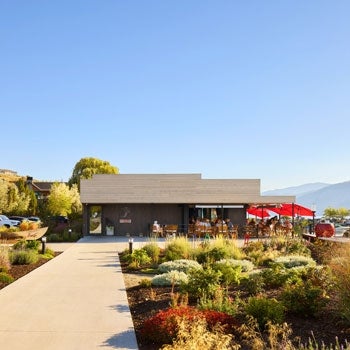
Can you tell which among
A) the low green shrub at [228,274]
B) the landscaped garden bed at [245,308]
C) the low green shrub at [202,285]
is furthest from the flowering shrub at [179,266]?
the low green shrub at [202,285]

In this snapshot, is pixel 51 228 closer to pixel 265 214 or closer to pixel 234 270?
pixel 265 214

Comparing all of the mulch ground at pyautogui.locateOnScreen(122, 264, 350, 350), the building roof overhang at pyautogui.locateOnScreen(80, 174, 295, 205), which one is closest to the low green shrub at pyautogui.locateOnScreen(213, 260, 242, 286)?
the mulch ground at pyautogui.locateOnScreen(122, 264, 350, 350)

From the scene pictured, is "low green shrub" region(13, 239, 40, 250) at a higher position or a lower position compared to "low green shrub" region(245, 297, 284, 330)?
higher

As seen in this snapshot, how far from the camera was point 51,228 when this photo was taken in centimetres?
3034

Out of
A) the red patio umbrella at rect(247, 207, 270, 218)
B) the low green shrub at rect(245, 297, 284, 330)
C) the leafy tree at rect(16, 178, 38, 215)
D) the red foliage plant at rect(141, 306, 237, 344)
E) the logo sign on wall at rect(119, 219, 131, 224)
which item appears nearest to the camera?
the red foliage plant at rect(141, 306, 237, 344)

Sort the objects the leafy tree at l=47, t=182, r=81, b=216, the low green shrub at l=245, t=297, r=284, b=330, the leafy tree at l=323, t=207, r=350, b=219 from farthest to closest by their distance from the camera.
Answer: the leafy tree at l=323, t=207, r=350, b=219, the leafy tree at l=47, t=182, r=81, b=216, the low green shrub at l=245, t=297, r=284, b=330

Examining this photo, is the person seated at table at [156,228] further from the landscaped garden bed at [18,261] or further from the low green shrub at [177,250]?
the low green shrub at [177,250]

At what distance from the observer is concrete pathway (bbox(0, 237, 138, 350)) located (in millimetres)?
6367

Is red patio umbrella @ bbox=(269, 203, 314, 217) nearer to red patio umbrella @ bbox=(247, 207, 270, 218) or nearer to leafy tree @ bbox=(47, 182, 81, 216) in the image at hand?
red patio umbrella @ bbox=(247, 207, 270, 218)

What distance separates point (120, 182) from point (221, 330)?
75.4 feet

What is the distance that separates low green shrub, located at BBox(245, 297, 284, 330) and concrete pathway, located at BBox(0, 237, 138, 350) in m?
1.77

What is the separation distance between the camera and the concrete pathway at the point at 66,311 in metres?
6.37

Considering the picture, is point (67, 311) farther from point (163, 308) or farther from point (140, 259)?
point (140, 259)

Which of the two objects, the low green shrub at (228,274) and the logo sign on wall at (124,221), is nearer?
the low green shrub at (228,274)
